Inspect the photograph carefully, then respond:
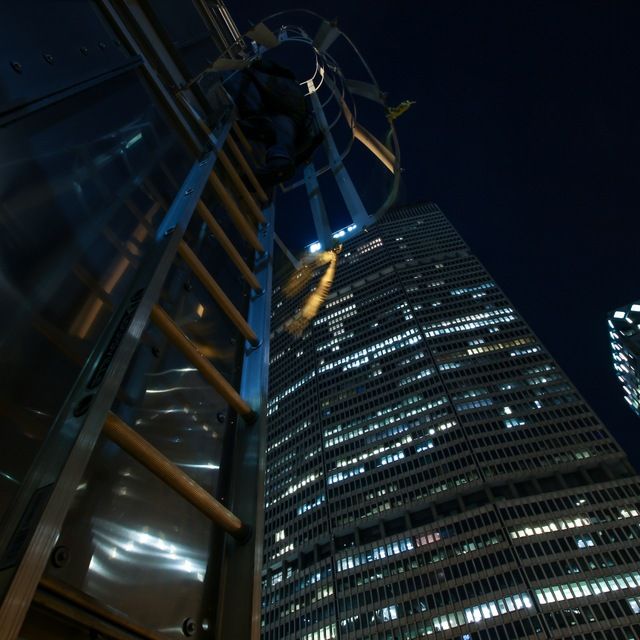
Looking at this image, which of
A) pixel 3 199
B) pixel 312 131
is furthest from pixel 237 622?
pixel 312 131

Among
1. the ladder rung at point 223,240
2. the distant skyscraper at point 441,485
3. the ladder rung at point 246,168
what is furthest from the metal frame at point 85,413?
the distant skyscraper at point 441,485

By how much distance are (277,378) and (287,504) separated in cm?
4144

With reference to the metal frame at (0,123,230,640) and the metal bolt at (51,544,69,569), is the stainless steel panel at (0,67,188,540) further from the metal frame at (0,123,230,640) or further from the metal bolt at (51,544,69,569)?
the metal bolt at (51,544,69,569)

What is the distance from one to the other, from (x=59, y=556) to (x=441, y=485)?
94686 mm

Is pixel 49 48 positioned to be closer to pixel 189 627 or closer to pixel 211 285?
pixel 211 285

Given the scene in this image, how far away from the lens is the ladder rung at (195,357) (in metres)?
2.22

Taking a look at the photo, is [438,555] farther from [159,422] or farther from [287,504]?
[159,422]

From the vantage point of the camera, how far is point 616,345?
86812 mm

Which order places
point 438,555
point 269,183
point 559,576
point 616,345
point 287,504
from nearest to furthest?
1. point 269,183
2. point 559,576
3. point 438,555
4. point 616,345
5. point 287,504

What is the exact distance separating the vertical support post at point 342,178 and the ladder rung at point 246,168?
2.92ft

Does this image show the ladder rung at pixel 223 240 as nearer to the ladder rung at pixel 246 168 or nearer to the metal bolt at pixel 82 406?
the ladder rung at pixel 246 168

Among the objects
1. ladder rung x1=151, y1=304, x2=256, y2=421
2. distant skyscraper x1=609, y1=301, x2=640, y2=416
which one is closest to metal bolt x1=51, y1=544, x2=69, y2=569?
ladder rung x1=151, y1=304, x2=256, y2=421

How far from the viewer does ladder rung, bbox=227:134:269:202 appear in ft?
15.1

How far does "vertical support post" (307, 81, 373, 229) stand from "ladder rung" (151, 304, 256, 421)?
2319mm
